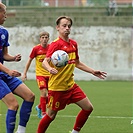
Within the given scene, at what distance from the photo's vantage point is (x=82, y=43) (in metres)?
28.1

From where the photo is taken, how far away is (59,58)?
7.99 m

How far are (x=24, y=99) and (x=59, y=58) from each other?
2.72ft

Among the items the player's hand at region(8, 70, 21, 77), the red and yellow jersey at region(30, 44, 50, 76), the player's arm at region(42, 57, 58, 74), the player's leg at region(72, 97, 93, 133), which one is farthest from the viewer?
the red and yellow jersey at region(30, 44, 50, 76)

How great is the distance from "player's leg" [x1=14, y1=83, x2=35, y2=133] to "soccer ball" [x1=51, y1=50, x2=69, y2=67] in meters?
0.59

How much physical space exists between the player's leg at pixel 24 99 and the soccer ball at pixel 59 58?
0.59 meters

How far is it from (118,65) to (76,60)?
1934 cm

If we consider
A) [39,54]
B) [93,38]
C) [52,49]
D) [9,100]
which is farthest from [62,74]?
[93,38]

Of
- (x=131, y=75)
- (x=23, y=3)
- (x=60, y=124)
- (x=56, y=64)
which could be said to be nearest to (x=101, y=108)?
(x=60, y=124)

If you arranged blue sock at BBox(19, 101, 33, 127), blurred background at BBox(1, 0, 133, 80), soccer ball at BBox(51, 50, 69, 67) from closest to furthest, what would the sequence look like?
soccer ball at BBox(51, 50, 69, 67)
blue sock at BBox(19, 101, 33, 127)
blurred background at BBox(1, 0, 133, 80)

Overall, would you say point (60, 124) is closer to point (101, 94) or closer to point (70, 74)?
point (70, 74)

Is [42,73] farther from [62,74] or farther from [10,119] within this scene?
[10,119]

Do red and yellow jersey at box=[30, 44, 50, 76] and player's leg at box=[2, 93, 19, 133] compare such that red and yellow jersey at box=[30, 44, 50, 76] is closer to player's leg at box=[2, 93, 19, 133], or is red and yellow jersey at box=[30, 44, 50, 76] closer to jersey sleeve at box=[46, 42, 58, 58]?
jersey sleeve at box=[46, 42, 58, 58]

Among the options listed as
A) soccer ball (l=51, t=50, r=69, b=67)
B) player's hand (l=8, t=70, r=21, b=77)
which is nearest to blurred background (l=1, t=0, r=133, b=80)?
soccer ball (l=51, t=50, r=69, b=67)

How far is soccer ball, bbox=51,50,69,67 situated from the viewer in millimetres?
8008
